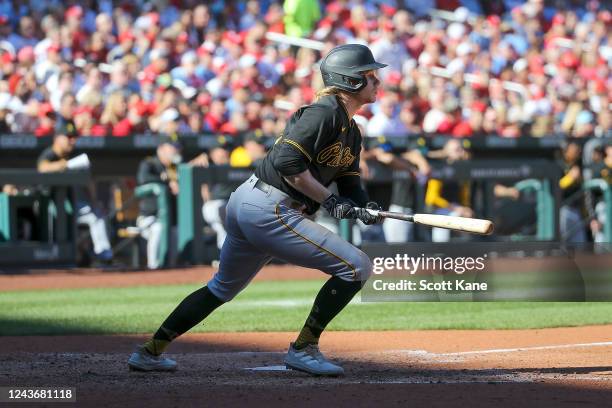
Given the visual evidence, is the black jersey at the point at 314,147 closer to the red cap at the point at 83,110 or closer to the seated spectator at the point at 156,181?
the seated spectator at the point at 156,181

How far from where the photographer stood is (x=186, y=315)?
594 centimetres

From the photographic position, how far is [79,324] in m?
8.95

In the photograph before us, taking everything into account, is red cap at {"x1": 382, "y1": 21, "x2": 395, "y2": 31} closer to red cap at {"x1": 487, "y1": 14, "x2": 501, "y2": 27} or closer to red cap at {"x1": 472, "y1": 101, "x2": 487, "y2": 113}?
red cap at {"x1": 472, "y1": 101, "x2": 487, "y2": 113}

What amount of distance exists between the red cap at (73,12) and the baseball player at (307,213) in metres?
10.8

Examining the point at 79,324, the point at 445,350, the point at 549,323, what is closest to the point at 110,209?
the point at 79,324

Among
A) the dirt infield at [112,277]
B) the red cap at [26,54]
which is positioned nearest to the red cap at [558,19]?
the dirt infield at [112,277]

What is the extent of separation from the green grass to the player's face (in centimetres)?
313

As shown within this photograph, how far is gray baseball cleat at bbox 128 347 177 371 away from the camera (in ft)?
19.6

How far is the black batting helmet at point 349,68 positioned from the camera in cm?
577

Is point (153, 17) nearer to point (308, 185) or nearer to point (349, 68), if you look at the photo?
point (349, 68)

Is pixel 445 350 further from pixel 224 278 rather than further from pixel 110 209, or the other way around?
pixel 110 209

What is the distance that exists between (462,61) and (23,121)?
8.01 metres

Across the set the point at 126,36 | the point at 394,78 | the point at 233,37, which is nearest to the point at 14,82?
the point at 126,36

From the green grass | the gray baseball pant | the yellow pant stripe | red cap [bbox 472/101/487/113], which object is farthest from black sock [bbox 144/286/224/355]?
red cap [bbox 472/101/487/113]
